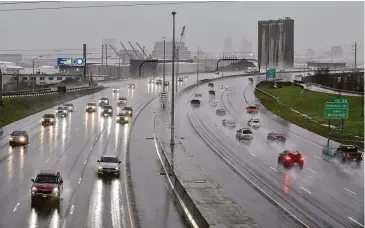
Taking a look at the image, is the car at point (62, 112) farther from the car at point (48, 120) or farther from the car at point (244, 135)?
the car at point (244, 135)

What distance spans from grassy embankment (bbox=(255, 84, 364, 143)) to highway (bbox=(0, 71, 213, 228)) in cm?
2263

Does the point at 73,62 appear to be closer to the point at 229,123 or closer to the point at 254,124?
the point at 229,123

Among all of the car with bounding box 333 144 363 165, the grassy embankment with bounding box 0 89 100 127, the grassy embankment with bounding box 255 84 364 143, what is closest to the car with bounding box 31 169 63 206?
the car with bounding box 333 144 363 165

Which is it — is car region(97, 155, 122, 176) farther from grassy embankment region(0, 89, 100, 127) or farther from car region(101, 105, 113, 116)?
car region(101, 105, 113, 116)

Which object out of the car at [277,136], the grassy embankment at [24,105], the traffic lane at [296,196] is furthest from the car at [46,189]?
the grassy embankment at [24,105]

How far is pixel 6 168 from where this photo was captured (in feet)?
127

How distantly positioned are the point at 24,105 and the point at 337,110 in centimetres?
4996

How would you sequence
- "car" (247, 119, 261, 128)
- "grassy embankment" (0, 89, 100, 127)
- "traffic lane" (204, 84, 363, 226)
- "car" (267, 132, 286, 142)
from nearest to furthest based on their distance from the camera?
1. "traffic lane" (204, 84, 363, 226)
2. "car" (267, 132, 286, 142)
3. "car" (247, 119, 261, 128)
4. "grassy embankment" (0, 89, 100, 127)

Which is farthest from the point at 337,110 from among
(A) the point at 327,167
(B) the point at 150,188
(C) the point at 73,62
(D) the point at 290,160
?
(C) the point at 73,62

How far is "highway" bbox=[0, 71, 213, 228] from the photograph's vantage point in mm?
24516

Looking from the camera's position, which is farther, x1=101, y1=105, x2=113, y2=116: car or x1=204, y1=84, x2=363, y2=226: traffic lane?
x1=101, y1=105, x2=113, y2=116: car

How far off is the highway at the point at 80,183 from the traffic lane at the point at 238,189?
3993mm

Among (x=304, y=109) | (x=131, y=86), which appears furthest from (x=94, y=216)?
(x=131, y=86)

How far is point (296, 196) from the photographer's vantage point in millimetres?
31688
